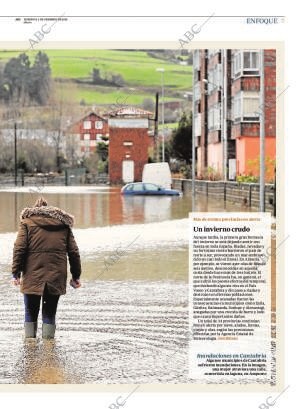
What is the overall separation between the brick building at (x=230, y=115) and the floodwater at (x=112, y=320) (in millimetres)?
1857

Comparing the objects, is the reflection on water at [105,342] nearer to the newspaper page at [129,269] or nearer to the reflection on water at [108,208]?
the newspaper page at [129,269]

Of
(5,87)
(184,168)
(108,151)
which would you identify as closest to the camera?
(5,87)

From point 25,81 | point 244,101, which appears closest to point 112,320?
point 25,81

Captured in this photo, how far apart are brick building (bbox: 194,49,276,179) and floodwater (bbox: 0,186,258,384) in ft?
6.09

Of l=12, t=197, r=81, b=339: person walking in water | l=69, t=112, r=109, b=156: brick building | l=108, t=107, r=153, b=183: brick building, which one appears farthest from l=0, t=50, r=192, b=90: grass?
l=69, t=112, r=109, b=156: brick building

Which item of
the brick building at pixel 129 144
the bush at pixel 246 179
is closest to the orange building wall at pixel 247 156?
the bush at pixel 246 179

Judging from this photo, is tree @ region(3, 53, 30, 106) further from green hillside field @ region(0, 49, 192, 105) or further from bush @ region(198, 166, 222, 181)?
bush @ region(198, 166, 222, 181)

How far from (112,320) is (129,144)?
9.59 m

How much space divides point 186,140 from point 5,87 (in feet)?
56.3

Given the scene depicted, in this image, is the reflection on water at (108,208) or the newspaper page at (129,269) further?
the reflection on water at (108,208)

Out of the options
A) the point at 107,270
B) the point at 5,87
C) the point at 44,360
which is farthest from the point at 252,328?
the point at 107,270

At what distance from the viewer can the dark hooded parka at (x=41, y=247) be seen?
839cm

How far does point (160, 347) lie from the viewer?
28.3 feet

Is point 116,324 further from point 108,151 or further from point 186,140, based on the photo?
point 186,140
